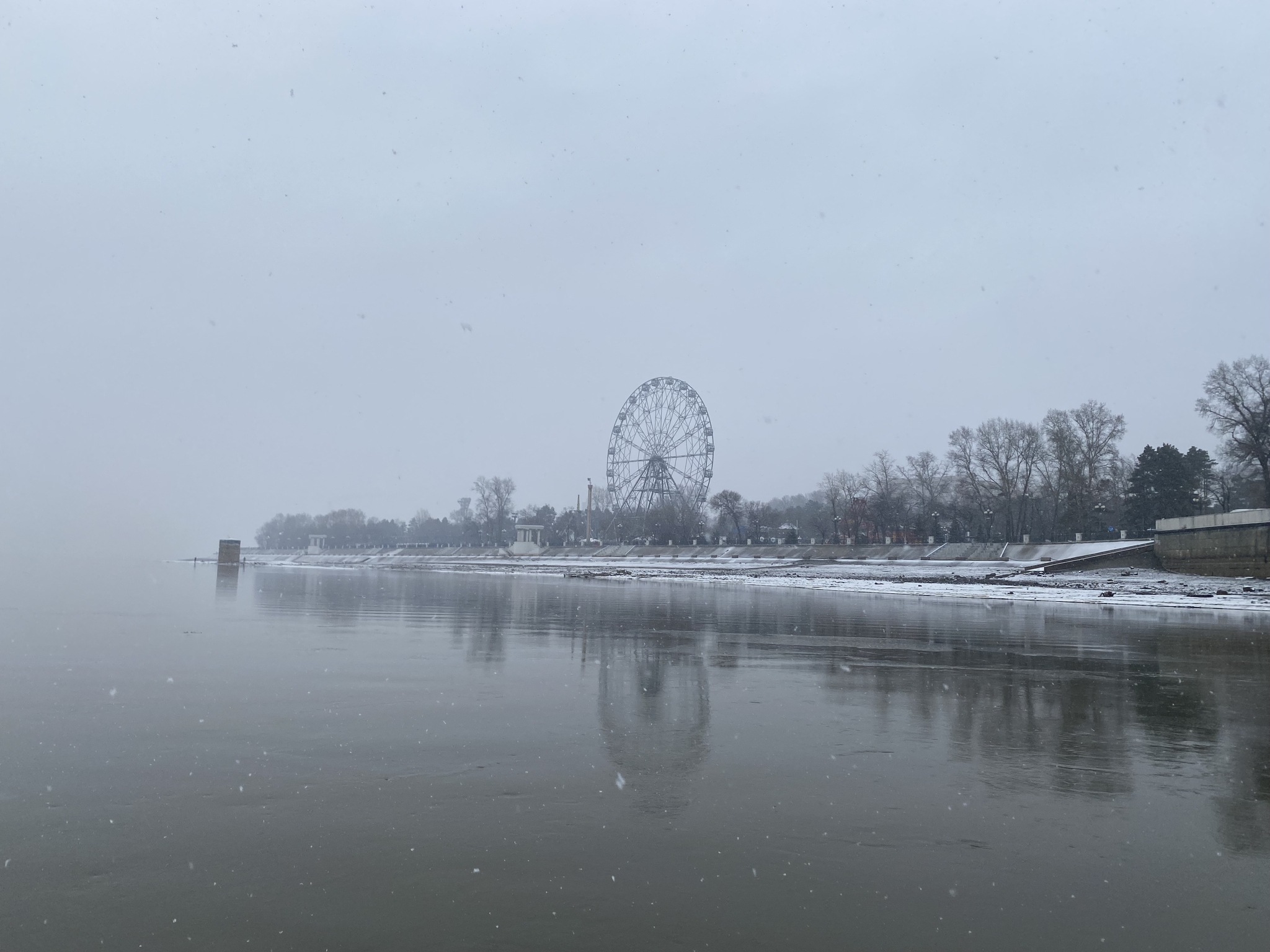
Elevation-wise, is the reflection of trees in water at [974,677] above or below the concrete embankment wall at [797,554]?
below

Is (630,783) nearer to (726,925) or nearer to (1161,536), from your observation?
(726,925)

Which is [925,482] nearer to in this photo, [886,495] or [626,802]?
[886,495]

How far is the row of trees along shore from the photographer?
6297 centimetres

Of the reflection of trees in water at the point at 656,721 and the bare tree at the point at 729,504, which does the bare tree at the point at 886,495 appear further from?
the reflection of trees in water at the point at 656,721

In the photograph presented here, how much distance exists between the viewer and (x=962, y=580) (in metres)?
48.6

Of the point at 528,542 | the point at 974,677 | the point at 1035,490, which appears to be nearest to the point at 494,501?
the point at 528,542

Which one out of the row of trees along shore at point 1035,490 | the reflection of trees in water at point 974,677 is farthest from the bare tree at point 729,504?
the reflection of trees in water at point 974,677

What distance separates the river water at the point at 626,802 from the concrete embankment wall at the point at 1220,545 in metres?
35.7

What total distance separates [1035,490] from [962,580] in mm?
52644

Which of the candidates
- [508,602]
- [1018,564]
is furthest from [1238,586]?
[508,602]

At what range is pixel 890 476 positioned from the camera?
4210 inches

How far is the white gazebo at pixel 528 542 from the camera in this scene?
4651 inches

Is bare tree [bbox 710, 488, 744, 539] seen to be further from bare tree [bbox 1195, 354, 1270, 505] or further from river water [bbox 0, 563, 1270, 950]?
river water [bbox 0, 563, 1270, 950]

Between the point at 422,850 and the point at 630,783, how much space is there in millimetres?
2079
